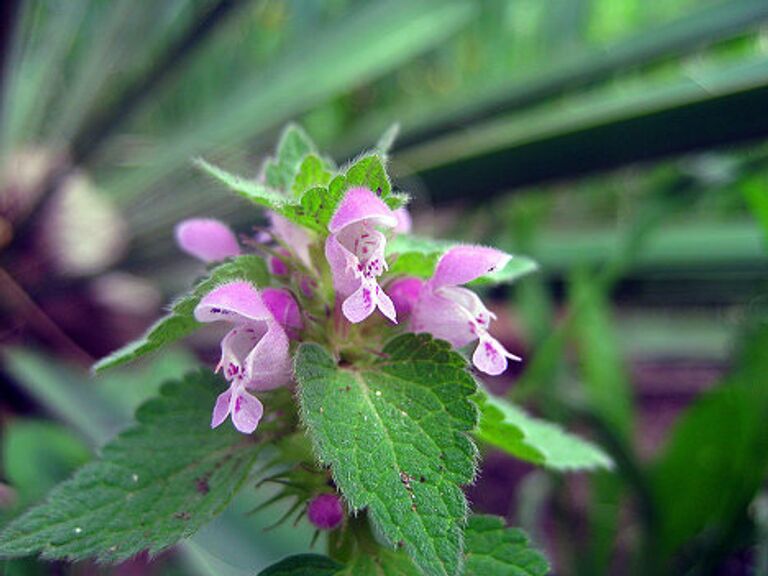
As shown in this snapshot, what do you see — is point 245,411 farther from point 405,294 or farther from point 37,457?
point 37,457

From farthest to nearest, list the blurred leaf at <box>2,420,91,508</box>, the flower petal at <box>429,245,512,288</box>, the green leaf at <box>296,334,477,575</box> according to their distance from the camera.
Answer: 1. the blurred leaf at <box>2,420,91,508</box>
2. the flower petal at <box>429,245,512,288</box>
3. the green leaf at <box>296,334,477,575</box>

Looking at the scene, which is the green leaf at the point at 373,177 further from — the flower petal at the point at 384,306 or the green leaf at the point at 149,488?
the green leaf at the point at 149,488

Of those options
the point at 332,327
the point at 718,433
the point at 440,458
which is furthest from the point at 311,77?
the point at 440,458

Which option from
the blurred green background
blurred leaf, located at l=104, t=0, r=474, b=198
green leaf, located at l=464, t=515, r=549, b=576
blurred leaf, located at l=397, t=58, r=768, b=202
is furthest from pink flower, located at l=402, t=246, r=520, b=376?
blurred leaf, located at l=104, t=0, r=474, b=198

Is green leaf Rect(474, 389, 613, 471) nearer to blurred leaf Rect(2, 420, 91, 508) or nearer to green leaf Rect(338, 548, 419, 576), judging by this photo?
green leaf Rect(338, 548, 419, 576)

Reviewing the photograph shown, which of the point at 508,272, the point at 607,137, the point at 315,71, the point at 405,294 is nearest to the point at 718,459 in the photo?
the point at 607,137

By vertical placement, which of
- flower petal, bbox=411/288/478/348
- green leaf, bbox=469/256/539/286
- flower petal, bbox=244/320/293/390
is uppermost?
flower petal, bbox=244/320/293/390
